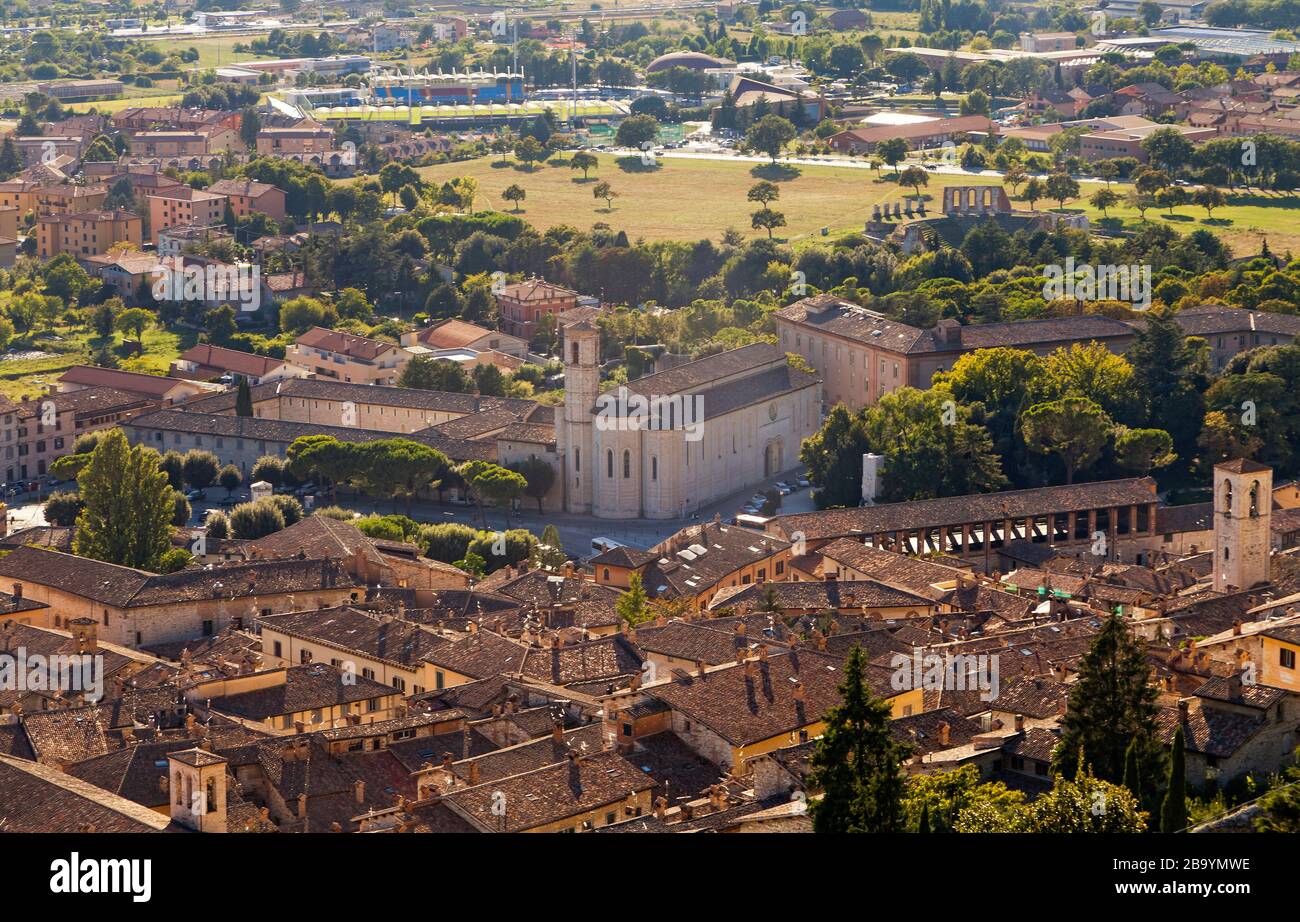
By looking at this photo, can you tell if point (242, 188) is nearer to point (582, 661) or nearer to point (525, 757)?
point (582, 661)

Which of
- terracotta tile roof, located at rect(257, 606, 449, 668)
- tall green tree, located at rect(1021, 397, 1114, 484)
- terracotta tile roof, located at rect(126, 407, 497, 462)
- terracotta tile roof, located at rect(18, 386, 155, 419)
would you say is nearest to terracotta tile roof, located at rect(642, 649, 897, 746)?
terracotta tile roof, located at rect(257, 606, 449, 668)

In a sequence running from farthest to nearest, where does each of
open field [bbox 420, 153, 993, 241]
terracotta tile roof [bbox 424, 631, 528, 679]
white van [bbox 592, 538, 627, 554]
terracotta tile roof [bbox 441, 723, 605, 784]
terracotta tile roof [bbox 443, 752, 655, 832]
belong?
1. open field [bbox 420, 153, 993, 241]
2. white van [bbox 592, 538, 627, 554]
3. terracotta tile roof [bbox 424, 631, 528, 679]
4. terracotta tile roof [bbox 441, 723, 605, 784]
5. terracotta tile roof [bbox 443, 752, 655, 832]

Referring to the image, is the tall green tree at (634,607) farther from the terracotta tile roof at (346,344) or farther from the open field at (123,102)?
the open field at (123,102)

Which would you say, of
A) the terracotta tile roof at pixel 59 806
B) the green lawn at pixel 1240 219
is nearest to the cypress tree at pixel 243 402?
the terracotta tile roof at pixel 59 806

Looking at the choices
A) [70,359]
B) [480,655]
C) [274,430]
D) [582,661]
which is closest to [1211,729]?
[582,661]

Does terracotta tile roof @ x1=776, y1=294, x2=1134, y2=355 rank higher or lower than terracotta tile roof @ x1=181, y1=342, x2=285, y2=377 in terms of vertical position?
higher

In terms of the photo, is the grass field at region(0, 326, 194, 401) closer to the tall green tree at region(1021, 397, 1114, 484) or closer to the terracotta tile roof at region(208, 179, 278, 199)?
the terracotta tile roof at region(208, 179, 278, 199)
